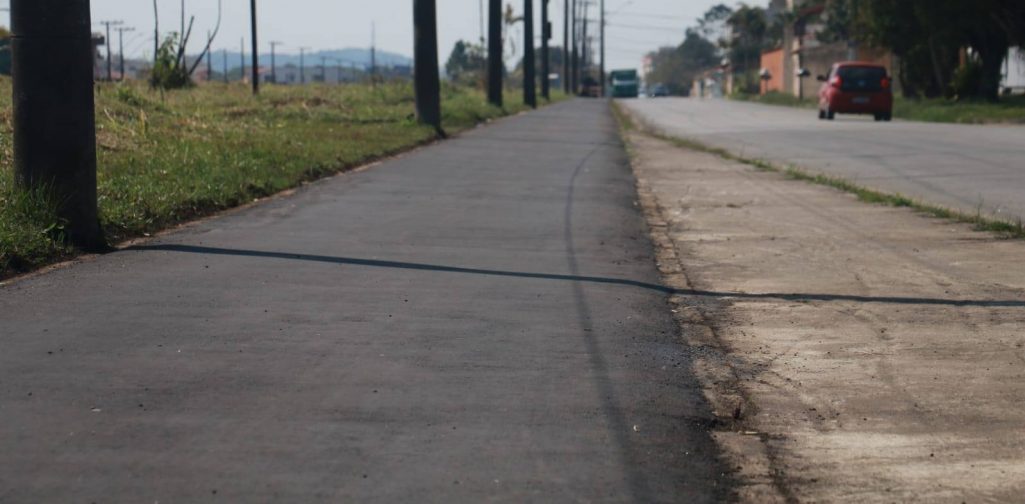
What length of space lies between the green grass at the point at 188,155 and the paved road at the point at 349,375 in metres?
0.52

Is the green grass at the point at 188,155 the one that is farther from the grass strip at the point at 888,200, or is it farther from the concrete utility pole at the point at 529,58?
the concrete utility pole at the point at 529,58

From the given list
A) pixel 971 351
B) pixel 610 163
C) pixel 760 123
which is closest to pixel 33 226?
pixel 971 351

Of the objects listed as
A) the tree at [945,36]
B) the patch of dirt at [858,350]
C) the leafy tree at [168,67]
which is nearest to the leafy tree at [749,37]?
the tree at [945,36]

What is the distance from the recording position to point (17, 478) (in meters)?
4.29

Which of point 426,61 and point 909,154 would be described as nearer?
point 909,154

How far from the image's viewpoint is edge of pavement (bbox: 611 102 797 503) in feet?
15.0

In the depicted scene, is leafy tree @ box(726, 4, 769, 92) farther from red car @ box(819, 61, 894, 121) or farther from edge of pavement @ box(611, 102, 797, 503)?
edge of pavement @ box(611, 102, 797, 503)

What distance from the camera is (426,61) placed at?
93.8 feet

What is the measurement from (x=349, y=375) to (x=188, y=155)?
406 inches

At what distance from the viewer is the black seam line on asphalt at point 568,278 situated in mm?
8102

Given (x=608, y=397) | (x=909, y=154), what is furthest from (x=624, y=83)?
(x=608, y=397)

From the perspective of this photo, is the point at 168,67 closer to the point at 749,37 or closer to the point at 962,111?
the point at 962,111

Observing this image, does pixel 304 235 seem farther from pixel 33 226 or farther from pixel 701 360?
pixel 701 360

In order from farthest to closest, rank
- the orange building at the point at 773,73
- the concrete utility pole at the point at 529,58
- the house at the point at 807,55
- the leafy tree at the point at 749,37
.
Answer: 1. the leafy tree at the point at 749,37
2. the orange building at the point at 773,73
3. the house at the point at 807,55
4. the concrete utility pole at the point at 529,58
